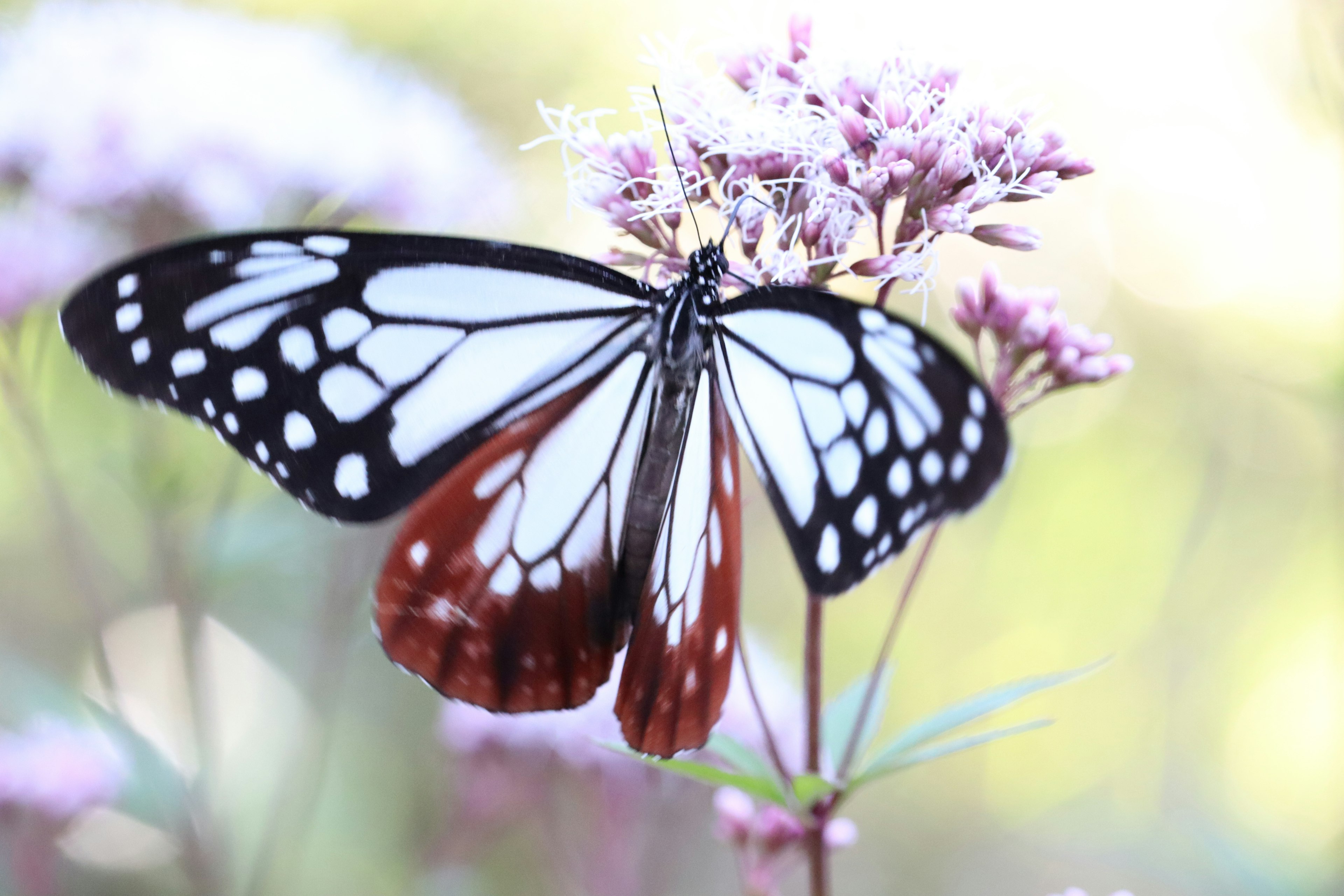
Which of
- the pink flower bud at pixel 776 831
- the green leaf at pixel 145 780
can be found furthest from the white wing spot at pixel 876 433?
the green leaf at pixel 145 780

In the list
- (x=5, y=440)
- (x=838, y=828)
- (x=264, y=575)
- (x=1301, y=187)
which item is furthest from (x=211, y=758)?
(x=1301, y=187)

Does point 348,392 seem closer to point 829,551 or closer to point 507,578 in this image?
point 507,578

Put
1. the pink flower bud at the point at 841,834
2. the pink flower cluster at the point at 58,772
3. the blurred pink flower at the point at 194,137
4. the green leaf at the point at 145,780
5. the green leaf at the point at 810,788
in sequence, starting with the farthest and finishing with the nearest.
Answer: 1. the blurred pink flower at the point at 194,137
2. the pink flower cluster at the point at 58,772
3. the green leaf at the point at 145,780
4. the pink flower bud at the point at 841,834
5. the green leaf at the point at 810,788

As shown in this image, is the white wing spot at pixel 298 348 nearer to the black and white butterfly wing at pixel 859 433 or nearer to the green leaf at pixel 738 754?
the black and white butterfly wing at pixel 859 433

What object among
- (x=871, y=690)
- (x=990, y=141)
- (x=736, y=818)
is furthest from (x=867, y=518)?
(x=736, y=818)

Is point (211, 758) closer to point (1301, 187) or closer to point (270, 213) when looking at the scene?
point (270, 213)
